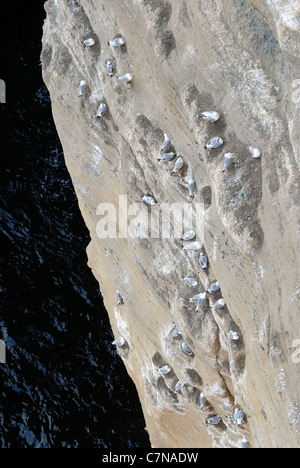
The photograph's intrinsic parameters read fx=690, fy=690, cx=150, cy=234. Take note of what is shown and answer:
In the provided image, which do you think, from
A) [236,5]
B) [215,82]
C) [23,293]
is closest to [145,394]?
[23,293]

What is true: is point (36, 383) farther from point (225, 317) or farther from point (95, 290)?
point (225, 317)

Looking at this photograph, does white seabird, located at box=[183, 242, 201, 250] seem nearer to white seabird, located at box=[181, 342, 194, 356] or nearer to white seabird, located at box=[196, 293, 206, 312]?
white seabird, located at box=[196, 293, 206, 312]

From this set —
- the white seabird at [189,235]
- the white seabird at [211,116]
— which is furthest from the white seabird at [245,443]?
the white seabird at [211,116]

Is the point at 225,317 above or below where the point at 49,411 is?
above

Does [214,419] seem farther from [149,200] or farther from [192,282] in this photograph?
[149,200]

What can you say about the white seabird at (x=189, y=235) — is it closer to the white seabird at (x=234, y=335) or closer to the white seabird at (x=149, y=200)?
the white seabird at (x=149, y=200)

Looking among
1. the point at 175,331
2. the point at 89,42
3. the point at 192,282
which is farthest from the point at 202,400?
the point at 89,42
